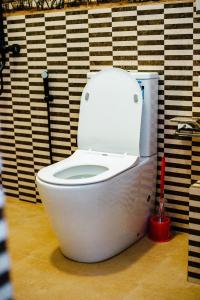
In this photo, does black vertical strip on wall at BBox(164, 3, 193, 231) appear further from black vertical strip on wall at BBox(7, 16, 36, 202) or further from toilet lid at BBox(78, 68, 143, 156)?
black vertical strip on wall at BBox(7, 16, 36, 202)

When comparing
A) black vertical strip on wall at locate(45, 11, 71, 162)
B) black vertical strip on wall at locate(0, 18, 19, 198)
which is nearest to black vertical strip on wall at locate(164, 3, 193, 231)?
black vertical strip on wall at locate(45, 11, 71, 162)

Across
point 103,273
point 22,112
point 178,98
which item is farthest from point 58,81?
point 103,273

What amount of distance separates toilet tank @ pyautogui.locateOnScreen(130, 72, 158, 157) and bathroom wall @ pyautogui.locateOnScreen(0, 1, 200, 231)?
0.07m

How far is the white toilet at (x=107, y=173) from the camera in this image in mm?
1825

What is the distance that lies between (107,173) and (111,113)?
1.56ft

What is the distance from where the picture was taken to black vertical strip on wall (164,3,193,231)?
2084 millimetres

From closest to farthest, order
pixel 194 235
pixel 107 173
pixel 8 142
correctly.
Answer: pixel 194 235 → pixel 107 173 → pixel 8 142

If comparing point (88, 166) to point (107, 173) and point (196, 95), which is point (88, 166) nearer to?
point (107, 173)

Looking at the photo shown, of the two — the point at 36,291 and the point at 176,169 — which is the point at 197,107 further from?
the point at 36,291

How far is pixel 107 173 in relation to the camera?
6.14ft

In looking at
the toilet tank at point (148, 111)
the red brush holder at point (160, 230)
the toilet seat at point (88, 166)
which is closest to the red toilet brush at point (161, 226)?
the red brush holder at point (160, 230)

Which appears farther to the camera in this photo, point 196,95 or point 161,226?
point 161,226

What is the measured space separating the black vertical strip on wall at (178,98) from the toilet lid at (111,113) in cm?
24

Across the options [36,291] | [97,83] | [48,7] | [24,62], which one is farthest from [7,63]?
[36,291]
